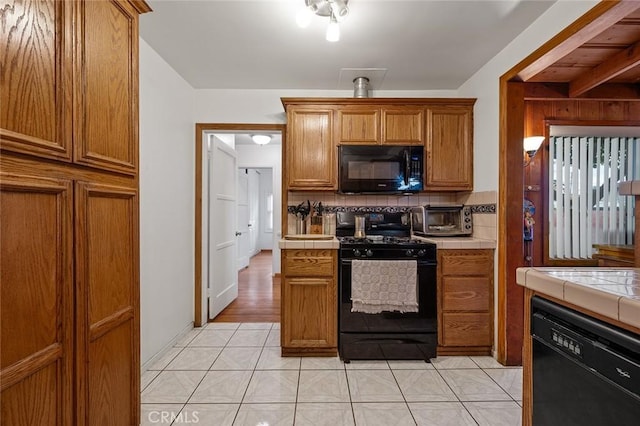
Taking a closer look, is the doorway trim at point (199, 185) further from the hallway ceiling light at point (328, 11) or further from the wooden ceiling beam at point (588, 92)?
the wooden ceiling beam at point (588, 92)

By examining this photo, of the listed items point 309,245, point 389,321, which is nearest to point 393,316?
point 389,321

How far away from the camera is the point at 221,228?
3.50 meters

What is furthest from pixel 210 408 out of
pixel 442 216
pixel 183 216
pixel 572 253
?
pixel 572 253

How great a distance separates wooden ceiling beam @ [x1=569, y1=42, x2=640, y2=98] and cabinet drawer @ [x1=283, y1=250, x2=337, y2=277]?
2.21 metres

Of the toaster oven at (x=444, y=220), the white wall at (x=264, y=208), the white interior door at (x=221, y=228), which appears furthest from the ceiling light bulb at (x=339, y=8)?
the white wall at (x=264, y=208)

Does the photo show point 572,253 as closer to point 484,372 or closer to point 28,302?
point 484,372

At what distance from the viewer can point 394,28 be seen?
207 centimetres

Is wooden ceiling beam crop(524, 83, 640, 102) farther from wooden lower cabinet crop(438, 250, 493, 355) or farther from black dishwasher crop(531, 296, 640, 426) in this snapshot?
black dishwasher crop(531, 296, 640, 426)

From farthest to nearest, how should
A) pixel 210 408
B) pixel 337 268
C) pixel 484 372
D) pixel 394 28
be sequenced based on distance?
pixel 337 268 → pixel 484 372 → pixel 394 28 → pixel 210 408

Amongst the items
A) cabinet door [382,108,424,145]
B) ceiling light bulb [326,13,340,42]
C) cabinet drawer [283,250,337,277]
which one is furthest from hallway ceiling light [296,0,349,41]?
cabinet drawer [283,250,337,277]

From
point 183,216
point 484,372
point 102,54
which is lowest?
point 484,372

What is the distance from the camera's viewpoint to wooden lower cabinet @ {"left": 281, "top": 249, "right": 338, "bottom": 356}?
2.42 metres

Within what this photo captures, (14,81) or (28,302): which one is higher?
(14,81)

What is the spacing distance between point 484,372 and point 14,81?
2.92m
